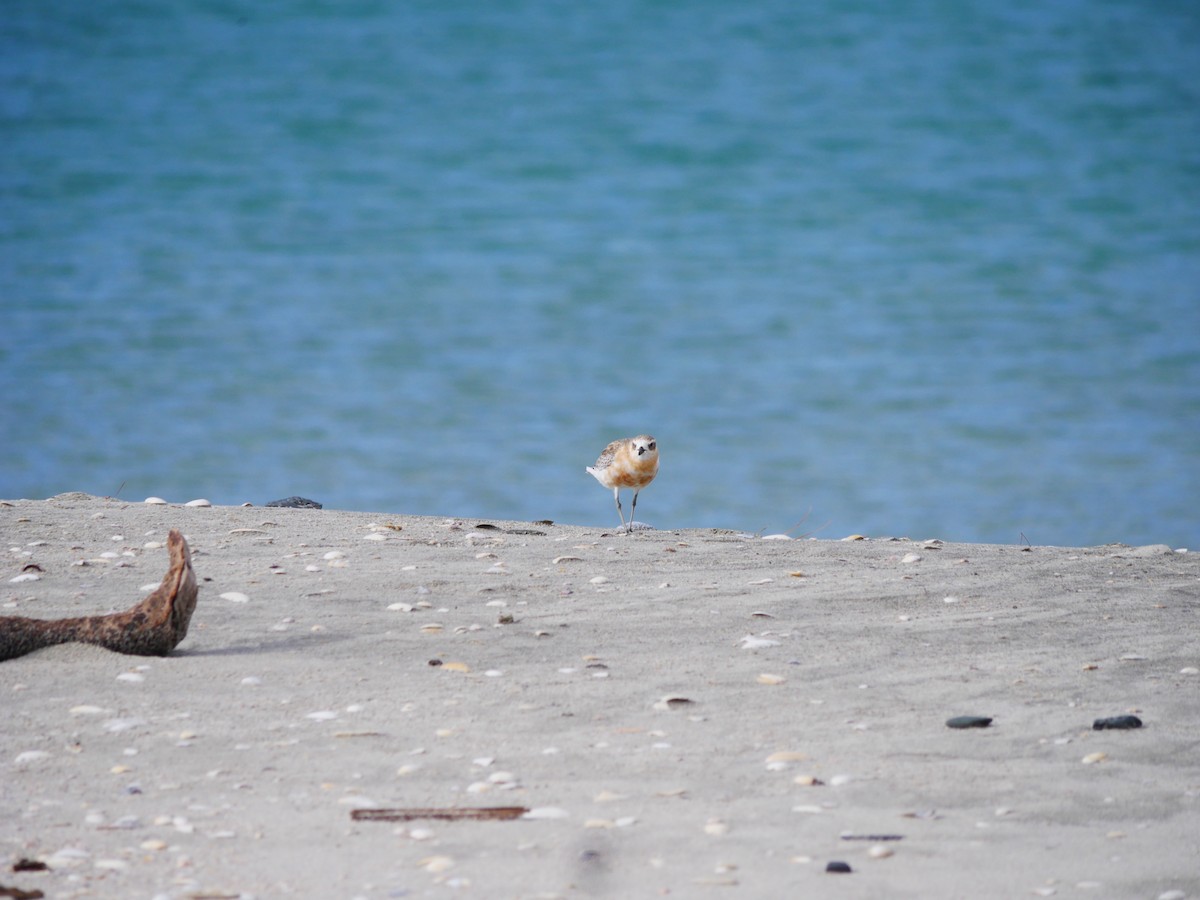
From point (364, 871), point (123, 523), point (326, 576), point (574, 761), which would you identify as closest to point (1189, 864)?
point (574, 761)

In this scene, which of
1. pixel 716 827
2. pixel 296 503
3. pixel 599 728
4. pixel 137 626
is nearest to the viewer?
pixel 716 827

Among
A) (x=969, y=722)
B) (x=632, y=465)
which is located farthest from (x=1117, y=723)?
(x=632, y=465)

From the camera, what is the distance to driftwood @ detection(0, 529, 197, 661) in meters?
4.07

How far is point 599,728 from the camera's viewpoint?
3.67 metres

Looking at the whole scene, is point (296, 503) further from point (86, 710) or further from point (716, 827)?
point (716, 827)

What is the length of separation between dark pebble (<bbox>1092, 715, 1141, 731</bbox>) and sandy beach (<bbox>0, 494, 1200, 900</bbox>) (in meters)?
0.04

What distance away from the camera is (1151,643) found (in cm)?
459

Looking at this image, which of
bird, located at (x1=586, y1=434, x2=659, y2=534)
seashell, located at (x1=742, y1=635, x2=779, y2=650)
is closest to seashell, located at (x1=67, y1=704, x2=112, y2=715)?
seashell, located at (x1=742, y1=635, x2=779, y2=650)

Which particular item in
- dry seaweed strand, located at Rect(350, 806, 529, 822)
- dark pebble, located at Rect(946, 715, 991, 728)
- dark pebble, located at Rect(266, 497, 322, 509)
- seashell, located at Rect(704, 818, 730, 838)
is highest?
seashell, located at Rect(704, 818, 730, 838)

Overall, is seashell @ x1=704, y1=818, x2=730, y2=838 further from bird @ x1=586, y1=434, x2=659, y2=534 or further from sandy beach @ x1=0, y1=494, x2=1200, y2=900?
bird @ x1=586, y1=434, x2=659, y2=534

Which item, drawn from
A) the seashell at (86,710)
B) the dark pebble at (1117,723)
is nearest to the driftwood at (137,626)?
the seashell at (86,710)

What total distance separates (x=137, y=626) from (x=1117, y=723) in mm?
2986

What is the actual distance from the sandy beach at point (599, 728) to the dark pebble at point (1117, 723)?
0.14 ft

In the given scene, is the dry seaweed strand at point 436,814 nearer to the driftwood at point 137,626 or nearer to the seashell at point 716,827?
the seashell at point 716,827
